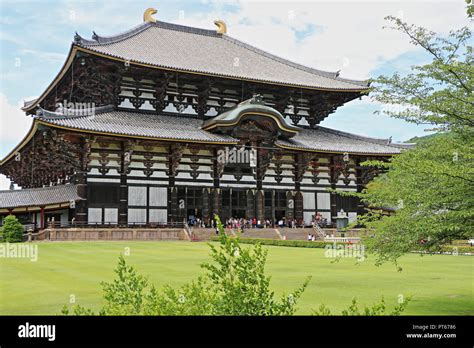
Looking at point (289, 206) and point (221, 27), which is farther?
point (221, 27)

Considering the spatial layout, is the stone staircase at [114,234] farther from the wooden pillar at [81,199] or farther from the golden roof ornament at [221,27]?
the golden roof ornament at [221,27]

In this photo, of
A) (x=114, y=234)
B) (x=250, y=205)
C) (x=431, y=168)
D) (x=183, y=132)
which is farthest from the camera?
(x=250, y=205)

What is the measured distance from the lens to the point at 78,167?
1539 inches

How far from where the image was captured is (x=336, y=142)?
165 ft

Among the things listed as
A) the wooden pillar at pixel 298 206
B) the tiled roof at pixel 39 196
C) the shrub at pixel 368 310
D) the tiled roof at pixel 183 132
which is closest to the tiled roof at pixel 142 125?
the tiled roof at pixel 183 132

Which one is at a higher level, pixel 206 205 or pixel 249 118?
pixel 249 118

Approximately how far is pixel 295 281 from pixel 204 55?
131 feet

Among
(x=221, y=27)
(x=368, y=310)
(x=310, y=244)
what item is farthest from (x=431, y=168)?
(x=221, y=27)

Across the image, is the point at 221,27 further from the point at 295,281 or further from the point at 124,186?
the point at 295,281

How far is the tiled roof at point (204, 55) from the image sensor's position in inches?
1768

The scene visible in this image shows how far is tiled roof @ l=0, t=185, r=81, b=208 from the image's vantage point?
40.2 meters

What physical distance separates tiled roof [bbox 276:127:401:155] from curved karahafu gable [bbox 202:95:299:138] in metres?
1.66
